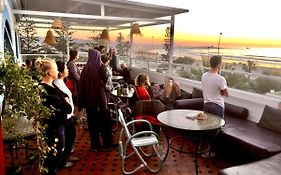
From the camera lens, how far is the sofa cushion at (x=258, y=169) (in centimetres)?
211

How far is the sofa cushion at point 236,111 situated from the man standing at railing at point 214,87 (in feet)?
2.84

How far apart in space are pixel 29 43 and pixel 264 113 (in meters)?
8.62

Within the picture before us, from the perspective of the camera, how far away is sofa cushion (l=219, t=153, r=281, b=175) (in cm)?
211

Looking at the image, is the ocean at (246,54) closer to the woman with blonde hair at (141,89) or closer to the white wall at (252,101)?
the white wall at (252,101)

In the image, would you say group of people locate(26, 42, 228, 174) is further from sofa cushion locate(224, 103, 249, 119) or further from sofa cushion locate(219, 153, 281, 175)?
sofa cushion locate(219, 153, 281, 175)

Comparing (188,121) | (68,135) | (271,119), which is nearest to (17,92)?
(68,135)

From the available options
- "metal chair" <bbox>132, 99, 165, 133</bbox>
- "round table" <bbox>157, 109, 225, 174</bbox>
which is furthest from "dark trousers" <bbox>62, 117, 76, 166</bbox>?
"round table" <bbox>157, 109, 225, 174</bbox>

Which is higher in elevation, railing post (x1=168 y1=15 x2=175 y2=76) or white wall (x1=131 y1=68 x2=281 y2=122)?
railing post (x1=168 y1=15 x2=175 y2=76)

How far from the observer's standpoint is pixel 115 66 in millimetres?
6938

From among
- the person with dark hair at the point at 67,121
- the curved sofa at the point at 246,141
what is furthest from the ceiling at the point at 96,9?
the curved sofa at the point at 246,141

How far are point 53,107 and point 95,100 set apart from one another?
98 cm

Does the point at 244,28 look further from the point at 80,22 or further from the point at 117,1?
the point at 80,22

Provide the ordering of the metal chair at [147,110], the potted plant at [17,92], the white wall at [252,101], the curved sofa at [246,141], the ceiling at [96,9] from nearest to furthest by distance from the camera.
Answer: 1. the potted plant at [17,92]
2. the curved sofa at [246,141]
3. the metal chair at [147,110]
4. the white wall at [252,101]
5. the ceiling at [96,9]

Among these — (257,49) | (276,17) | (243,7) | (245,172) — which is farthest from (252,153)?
(243,7)
